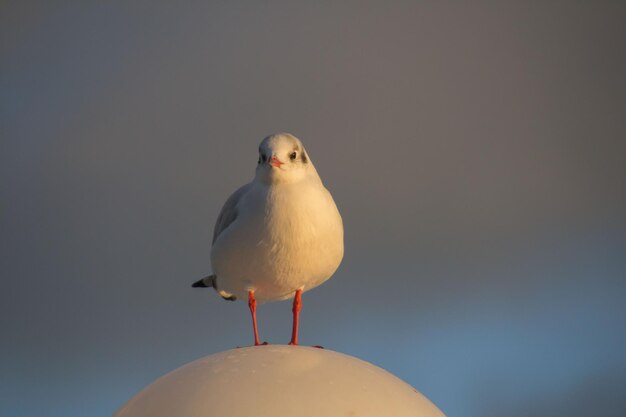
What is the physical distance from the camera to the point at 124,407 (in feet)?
1.95

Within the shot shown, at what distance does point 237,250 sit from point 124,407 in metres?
0.37

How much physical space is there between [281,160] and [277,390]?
42cm

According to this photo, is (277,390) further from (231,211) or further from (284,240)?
(231,211)

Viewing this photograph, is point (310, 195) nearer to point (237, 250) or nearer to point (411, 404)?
point (237, 250)

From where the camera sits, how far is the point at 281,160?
0.91 metres

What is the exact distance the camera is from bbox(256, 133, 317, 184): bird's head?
91 centimetres

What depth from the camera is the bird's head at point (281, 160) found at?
0.91 metres

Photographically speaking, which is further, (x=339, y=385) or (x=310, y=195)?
(x=310, y=195)

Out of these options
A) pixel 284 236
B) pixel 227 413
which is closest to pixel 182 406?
pixel 227 413

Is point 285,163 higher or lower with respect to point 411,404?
higher

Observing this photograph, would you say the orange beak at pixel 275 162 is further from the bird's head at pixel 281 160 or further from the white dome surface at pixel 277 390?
the white dome surface at pixel 277 390

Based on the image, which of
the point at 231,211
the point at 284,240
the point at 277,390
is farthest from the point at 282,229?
the point at 277,390

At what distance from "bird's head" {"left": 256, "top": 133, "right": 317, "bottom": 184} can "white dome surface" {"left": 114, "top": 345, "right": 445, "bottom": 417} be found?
34 cm

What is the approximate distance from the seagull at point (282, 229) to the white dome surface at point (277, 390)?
0.97ft
